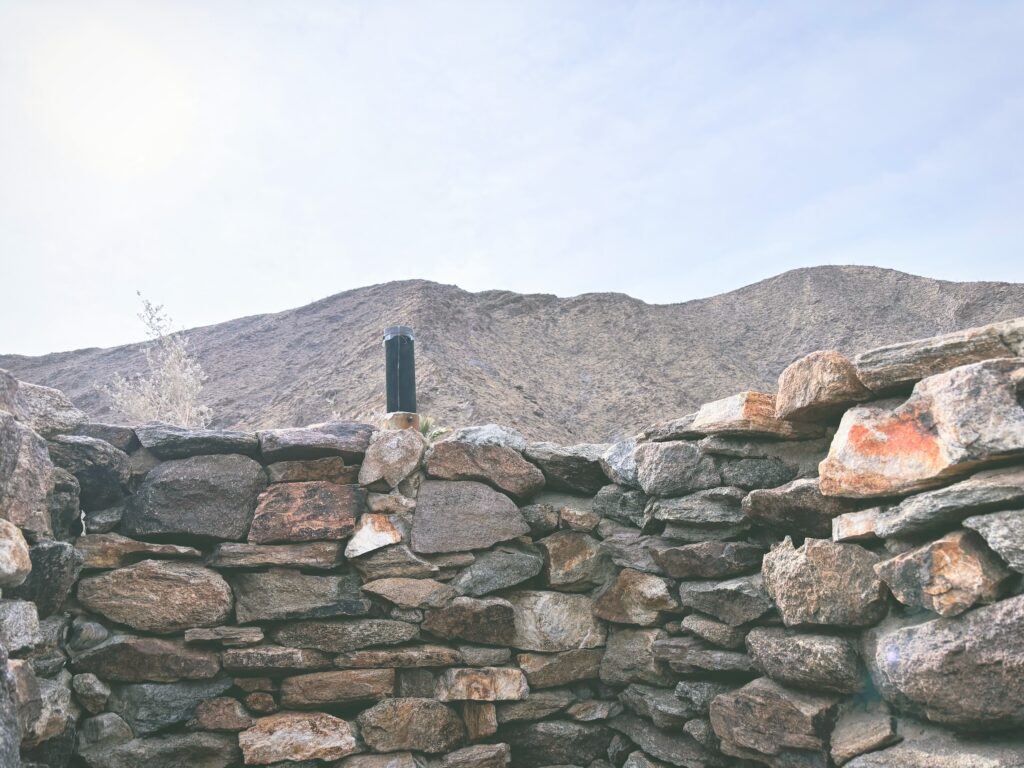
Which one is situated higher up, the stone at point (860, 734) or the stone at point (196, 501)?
the stone at point (196, 501)

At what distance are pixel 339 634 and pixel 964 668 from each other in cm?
237

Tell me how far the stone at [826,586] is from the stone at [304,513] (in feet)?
6.07

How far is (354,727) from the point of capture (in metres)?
3.27

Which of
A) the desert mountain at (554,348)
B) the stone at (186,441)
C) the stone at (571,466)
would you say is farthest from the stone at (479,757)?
the desert mountain at (554,348)

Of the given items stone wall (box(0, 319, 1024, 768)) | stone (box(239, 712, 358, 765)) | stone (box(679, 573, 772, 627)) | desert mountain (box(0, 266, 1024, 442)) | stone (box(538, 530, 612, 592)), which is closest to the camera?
stone wall (box(0, 319, 1024, 768))

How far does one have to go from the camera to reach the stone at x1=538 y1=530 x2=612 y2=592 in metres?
3.60

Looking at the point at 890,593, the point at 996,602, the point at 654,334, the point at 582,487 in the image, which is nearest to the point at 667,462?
the point at 582,487

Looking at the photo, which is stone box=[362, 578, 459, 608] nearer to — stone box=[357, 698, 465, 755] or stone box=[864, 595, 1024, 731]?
stone box=[357, 698, 465, 755]

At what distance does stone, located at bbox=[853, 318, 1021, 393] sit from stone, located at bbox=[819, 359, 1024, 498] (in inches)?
2.7

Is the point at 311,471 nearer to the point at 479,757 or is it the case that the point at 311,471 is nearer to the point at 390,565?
the point at 390,565

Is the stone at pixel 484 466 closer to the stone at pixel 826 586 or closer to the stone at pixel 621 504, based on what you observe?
the stone at pixel 621 504

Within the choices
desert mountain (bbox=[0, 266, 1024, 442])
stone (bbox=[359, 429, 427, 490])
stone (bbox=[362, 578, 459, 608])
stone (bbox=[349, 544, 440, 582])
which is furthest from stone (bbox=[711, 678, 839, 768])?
desert mountain (bbox=[0, 266, 1024, 442])

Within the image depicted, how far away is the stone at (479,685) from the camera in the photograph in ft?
11.1

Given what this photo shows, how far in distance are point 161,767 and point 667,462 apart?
245 cm
